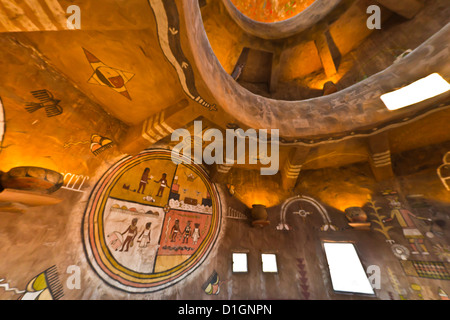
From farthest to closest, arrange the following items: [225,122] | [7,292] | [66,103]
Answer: [225,122] < [66,103] < [7,292]

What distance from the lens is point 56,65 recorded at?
2.39 metres

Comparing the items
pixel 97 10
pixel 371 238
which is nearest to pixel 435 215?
pixel 371 238

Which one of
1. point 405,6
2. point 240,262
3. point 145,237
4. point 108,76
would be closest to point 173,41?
point 108,76

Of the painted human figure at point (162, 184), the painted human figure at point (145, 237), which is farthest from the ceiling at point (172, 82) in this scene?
the painted human figure at point (145, 237)

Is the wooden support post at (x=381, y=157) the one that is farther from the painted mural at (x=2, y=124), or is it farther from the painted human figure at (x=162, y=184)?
the painted mural at (x=2, y=124)

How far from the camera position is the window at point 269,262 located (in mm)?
4573

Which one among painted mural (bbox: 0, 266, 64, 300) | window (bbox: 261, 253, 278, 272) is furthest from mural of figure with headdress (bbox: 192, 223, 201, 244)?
painted mural (bbox: 0, 266, 64, 300)

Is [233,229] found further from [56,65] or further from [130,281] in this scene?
[56,65]

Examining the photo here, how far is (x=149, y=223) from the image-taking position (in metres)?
3.57

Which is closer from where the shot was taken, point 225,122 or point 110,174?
point 110,174

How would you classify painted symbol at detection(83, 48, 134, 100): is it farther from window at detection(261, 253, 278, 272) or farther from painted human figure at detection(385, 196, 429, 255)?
painted human figure at detection(385, 196, 429, 255)

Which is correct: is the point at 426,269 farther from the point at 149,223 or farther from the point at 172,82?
the point at 172,82

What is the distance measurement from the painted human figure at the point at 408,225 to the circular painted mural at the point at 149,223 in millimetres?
5168

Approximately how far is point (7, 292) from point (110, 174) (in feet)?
6.08
